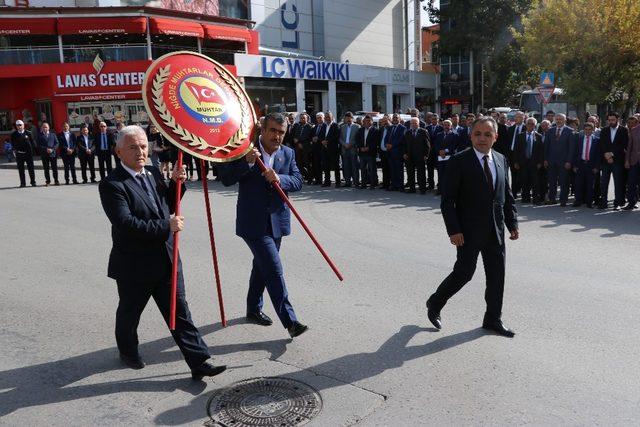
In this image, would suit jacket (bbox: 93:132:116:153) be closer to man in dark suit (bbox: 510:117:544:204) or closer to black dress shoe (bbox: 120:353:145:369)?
man in dark suit (bbox: 510:117:544:204)

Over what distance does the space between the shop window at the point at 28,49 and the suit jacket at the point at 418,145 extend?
67.7 ft

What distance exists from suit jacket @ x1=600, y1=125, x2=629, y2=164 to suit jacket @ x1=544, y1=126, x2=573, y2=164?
63 cm

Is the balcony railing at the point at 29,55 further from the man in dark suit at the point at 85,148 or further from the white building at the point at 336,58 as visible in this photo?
the man in dark suit at the point at 85,148

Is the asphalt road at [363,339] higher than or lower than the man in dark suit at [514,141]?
lower

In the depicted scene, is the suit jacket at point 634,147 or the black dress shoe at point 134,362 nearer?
the black dress shoe at point 134,362

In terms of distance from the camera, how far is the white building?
1374 inches

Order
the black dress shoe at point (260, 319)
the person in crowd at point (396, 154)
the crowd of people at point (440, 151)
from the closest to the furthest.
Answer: the black dress shoe at point (260, 319) → the crowd of people at point (440, 151) → the person in crowd at point (396, 154)

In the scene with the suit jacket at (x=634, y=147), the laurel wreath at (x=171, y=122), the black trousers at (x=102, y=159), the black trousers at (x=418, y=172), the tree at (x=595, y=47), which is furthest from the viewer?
the tree at (x=595, y=47)

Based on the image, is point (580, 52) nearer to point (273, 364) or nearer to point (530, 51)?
point (530, 51)

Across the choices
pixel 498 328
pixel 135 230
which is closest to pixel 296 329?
pixel 135 230

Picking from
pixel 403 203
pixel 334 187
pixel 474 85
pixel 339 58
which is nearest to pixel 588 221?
pixel 403 203

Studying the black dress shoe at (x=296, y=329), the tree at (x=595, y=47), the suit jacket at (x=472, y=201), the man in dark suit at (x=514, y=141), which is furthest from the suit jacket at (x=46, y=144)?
the tree at (x=595, y=47)

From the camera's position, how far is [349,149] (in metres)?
15.7

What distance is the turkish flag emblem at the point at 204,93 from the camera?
4809 millimetres
